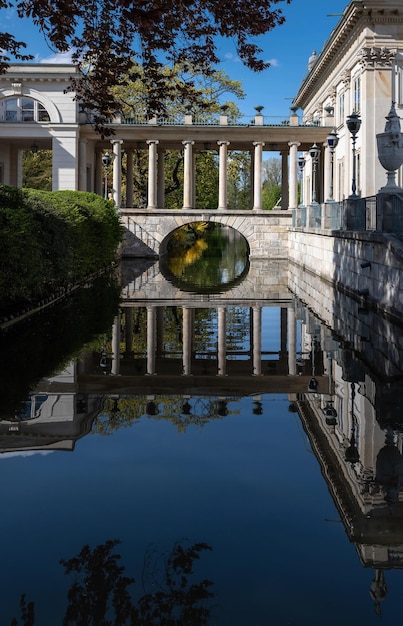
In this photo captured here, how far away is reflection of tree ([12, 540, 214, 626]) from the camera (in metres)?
3.93

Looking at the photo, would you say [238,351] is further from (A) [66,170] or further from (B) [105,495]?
(A) [66,170]

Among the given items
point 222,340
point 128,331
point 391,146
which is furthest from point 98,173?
point 222,340

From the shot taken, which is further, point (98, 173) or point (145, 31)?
point (98, 173)

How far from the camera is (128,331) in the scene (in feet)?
50.9

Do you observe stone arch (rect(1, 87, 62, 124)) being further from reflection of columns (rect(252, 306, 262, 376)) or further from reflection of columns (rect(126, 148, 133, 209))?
reflection of columns (rect(252, 306, 262, 376))

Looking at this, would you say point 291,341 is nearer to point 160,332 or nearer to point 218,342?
point 218,342

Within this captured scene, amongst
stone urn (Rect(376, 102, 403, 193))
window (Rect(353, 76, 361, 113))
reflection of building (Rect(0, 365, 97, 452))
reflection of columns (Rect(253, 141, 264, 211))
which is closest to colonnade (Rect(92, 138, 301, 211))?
reflection of columns (Rect(253, 141, 264, 211))

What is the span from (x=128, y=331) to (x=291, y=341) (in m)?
3.19

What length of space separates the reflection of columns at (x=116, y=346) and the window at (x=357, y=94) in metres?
25.3

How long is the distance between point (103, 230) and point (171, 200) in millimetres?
35085

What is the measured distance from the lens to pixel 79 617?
393cm

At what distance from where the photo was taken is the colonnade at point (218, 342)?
11609mm

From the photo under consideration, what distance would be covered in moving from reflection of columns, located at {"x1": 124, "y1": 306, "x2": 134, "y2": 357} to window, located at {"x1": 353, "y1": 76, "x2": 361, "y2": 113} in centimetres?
2333

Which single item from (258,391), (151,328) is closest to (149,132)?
(151,328)
